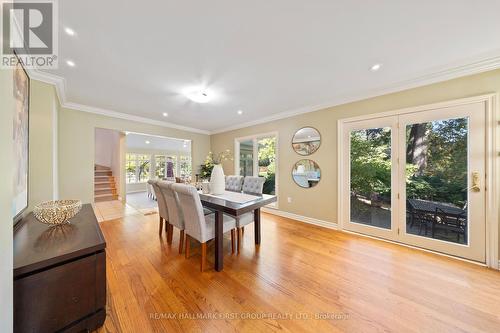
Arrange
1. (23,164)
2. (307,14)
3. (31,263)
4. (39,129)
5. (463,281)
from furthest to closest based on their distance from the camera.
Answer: (39,129)
(463,281)
(23,164)
(307,14)
(31,263)

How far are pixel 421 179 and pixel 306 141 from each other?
1.89 metres

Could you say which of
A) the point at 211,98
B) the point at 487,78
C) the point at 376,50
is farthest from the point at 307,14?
the point at 487,78

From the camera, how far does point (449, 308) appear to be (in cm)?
148

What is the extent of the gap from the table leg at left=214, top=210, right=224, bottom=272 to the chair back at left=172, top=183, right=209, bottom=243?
13cm

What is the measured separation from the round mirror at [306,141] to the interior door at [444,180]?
4.32 feet

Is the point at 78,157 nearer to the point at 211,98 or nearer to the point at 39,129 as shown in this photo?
the point at 39,129

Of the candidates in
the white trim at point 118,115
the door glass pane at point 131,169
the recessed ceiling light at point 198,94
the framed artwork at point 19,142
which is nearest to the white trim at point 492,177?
the recessed ceiling light at point 198,94

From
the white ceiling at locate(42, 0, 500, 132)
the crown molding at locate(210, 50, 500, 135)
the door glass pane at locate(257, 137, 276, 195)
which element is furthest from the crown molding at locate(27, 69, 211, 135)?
the crown molding at locate(210, 50, 500, 135)

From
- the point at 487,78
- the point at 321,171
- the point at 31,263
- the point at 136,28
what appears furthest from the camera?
the point at 321,171

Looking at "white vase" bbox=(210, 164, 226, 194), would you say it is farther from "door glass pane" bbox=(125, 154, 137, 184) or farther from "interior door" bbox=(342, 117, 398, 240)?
"door glass pane" bbox=(125, 154, 137, 184)

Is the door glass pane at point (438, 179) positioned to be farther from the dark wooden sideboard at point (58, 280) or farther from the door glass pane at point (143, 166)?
the door glass pane at point (143, 166)

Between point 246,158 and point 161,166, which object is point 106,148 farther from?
point 246,158

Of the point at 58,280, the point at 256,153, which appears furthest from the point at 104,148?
the point at 58,280

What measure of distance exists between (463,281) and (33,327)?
3622 mm
